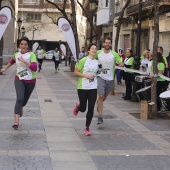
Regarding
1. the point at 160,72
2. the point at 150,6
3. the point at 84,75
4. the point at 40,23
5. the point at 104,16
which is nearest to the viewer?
the point at 84,75

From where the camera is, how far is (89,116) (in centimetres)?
847

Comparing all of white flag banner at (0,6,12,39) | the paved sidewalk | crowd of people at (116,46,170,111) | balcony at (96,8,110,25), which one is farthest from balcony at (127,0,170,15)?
the paved sidewalk

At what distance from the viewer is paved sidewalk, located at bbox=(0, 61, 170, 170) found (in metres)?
6.40

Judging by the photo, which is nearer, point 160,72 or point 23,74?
point 23,74

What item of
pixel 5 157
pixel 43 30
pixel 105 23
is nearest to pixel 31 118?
pixel 5 157

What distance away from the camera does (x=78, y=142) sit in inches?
307

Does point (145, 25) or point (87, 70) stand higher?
point (145, 25)

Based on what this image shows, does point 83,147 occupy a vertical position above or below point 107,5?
below

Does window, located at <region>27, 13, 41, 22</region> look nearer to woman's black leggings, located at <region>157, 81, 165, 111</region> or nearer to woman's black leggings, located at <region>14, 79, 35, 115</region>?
woman's black leggings, located at <region>157, 81, 165, 111</region>

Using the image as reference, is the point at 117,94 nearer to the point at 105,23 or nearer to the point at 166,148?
the point at 166,148

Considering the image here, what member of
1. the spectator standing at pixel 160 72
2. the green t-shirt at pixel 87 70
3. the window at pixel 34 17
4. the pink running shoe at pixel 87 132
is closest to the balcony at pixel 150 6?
the spectator standing at pixel 160 72

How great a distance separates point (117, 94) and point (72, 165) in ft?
33.2

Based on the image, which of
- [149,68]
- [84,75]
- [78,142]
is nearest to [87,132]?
[78,142]

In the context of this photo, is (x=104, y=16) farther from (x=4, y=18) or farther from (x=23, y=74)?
(x=23, y=74)
